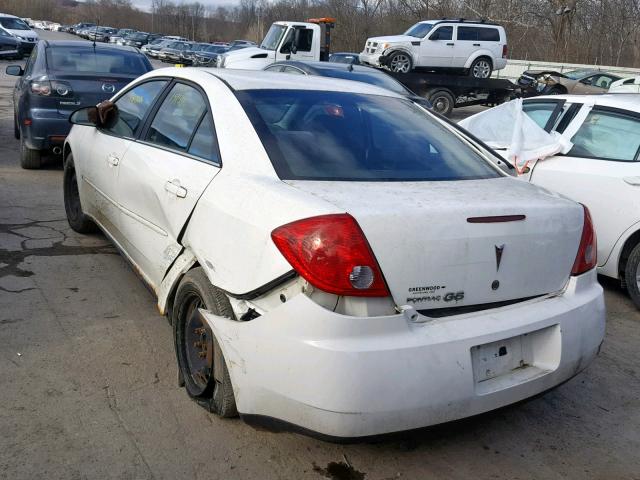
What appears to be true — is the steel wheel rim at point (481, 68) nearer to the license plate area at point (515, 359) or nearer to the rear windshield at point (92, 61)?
the rear windshield at point (92, 61)

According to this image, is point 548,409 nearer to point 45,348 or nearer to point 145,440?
point 145,440

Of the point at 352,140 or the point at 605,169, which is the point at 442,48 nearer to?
the point at 605,169

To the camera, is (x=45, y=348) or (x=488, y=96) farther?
(x=488, y=96)

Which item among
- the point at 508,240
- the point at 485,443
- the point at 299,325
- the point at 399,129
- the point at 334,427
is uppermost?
the point at 399,129

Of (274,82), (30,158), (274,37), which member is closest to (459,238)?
(274,82)

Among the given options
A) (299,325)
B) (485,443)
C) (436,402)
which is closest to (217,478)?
(299,325)

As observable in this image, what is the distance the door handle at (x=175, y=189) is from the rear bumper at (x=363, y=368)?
864 mm

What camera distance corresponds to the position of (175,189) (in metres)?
3.45

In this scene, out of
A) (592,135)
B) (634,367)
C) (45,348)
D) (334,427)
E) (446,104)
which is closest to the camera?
(334,427)

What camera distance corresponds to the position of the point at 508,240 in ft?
8.97

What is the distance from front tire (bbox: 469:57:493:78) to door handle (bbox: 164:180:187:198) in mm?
20761

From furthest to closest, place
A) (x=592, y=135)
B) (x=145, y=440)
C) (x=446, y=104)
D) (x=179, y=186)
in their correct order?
(x=446, y=104), (x=592, y=135), (x=179, y=186), (x=145, y=440)

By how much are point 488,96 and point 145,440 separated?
18.8 m

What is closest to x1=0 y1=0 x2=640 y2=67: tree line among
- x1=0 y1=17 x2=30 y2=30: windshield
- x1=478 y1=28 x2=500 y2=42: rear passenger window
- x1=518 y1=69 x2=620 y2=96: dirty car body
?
x1=518 y1=69 x2=620 y2=96: dirty car body
